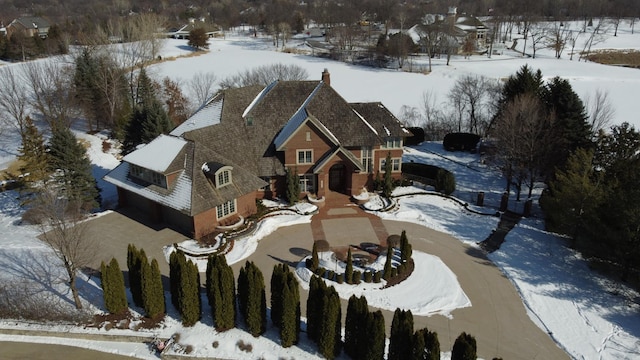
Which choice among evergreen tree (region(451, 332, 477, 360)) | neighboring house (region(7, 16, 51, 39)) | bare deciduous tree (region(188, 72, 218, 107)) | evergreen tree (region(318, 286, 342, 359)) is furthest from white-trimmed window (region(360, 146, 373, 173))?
neighboring house (region(7, 16, 51, 39))

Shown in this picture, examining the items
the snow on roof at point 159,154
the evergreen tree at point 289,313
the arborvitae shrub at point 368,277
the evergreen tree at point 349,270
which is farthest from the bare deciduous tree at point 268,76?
the evergreen tree at point 289,313

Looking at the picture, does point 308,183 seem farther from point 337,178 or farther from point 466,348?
point 466,348

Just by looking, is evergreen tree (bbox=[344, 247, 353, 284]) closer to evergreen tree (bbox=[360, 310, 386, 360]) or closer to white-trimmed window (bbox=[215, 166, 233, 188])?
evergreen tree (bbox=[360, 310, 386, 360])

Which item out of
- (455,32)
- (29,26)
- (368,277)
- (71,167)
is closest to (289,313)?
(368,277)

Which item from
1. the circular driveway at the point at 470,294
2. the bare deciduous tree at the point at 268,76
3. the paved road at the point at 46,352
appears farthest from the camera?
the bare deciduous tree at the point at 268,76

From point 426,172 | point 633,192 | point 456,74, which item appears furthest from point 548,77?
point 633,192

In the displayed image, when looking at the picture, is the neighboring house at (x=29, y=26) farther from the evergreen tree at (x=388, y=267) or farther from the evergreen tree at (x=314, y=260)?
the evergreen tree at (x=388, y=267)
